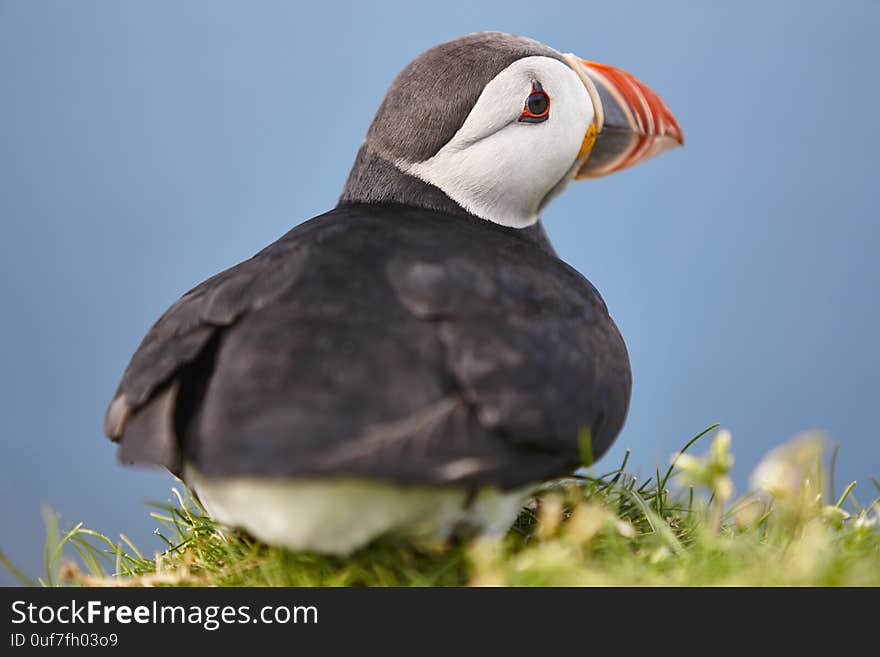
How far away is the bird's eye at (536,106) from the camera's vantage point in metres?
2.40

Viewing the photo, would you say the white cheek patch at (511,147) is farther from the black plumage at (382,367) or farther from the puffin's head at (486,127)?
the black plumage at (382,367)

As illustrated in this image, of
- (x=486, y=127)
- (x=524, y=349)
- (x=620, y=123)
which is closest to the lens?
(x=524, y=349)

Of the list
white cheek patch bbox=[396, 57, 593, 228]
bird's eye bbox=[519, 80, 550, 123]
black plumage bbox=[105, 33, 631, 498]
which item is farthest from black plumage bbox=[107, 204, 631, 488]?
bird's eye bbox=[519, 80, 550, 123]

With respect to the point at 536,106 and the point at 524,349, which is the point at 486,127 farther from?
the point at 524,349

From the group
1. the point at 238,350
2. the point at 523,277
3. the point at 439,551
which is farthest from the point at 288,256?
the point at 439,551

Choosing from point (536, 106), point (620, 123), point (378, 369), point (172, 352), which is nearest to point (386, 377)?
point (378, 369)

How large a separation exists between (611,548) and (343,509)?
A: 0.64 m

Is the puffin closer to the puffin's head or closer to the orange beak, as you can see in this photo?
the puffin's head

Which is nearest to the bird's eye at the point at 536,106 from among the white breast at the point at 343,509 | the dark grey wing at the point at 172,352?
the dark grey wing at the point at 172,352

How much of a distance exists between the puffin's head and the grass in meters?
0.85

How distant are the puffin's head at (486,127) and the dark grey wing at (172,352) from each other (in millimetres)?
597

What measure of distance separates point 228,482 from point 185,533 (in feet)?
4.32

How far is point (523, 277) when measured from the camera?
1979mm

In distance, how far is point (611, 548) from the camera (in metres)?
1.92
